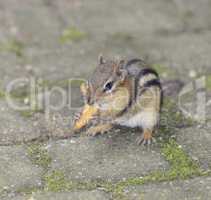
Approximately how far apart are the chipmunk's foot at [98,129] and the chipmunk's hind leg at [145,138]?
0.30 metres

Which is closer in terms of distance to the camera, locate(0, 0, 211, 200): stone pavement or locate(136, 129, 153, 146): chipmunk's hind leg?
locate(0, 0, 211, 200): stone pavement

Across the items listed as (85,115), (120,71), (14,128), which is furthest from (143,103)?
(14,128)

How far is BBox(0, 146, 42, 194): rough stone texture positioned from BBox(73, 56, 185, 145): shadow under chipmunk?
0.59m

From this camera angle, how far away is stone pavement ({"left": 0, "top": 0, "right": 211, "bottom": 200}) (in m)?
4.04

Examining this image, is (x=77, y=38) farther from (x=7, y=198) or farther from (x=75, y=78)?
(x=7, y=198)

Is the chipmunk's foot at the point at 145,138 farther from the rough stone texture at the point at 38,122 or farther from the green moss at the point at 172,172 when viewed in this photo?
the rough stone texture at the point at 38,122

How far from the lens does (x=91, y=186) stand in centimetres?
401

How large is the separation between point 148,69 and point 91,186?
1.25 meters

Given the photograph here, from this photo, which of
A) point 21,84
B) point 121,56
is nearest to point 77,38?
point 121,56

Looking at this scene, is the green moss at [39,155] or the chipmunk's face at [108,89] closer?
the green moss at [39,155]

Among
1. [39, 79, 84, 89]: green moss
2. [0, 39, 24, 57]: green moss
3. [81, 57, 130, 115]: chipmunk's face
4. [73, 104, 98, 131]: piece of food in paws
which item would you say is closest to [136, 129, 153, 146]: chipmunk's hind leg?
[81, 57, 130, 115]: chipmunk's face

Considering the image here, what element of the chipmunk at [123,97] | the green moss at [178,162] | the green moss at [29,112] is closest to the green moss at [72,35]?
the green moss at [29,112]

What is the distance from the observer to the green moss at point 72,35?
6.66 meters

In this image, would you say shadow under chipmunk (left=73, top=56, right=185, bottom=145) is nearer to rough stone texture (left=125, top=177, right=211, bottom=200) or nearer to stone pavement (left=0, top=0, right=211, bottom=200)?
stone pavement (left=0, top=0, right=211, bottom=200)
